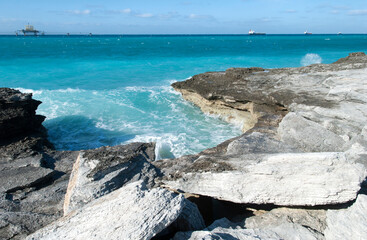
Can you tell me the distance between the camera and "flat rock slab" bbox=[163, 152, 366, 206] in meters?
4.01

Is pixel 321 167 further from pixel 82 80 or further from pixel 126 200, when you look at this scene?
pixel 82 80

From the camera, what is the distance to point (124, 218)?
3.46 metres

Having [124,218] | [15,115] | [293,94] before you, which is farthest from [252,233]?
[15,115]

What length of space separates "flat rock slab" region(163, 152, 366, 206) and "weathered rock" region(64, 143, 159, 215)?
1.22 metres

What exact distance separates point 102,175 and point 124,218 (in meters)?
1.64

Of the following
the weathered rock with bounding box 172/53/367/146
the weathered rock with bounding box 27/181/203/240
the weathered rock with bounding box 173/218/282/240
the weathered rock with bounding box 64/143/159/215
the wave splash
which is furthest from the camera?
the wave splash

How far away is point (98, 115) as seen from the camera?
14.8 meters

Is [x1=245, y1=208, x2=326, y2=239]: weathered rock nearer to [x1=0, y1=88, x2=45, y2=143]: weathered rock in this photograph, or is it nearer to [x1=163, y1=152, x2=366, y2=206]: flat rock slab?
[x1=163, y1=152, x2=366, y2=206]: flat rock slab

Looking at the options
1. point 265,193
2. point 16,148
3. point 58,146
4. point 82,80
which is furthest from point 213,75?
point 82,80

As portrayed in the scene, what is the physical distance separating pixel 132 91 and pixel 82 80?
6607 millimetres

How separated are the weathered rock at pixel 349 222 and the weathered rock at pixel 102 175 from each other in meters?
3.00

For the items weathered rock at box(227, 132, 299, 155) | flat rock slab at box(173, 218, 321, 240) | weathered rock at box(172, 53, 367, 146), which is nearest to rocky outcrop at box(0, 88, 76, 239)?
flat rock slab at box(173, 218, 321, 240)

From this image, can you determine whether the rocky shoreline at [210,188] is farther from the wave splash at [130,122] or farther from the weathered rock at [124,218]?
the wave splash at [130,122]

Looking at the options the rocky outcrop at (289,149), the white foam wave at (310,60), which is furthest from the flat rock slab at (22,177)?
the white foam wave at (310,60)
